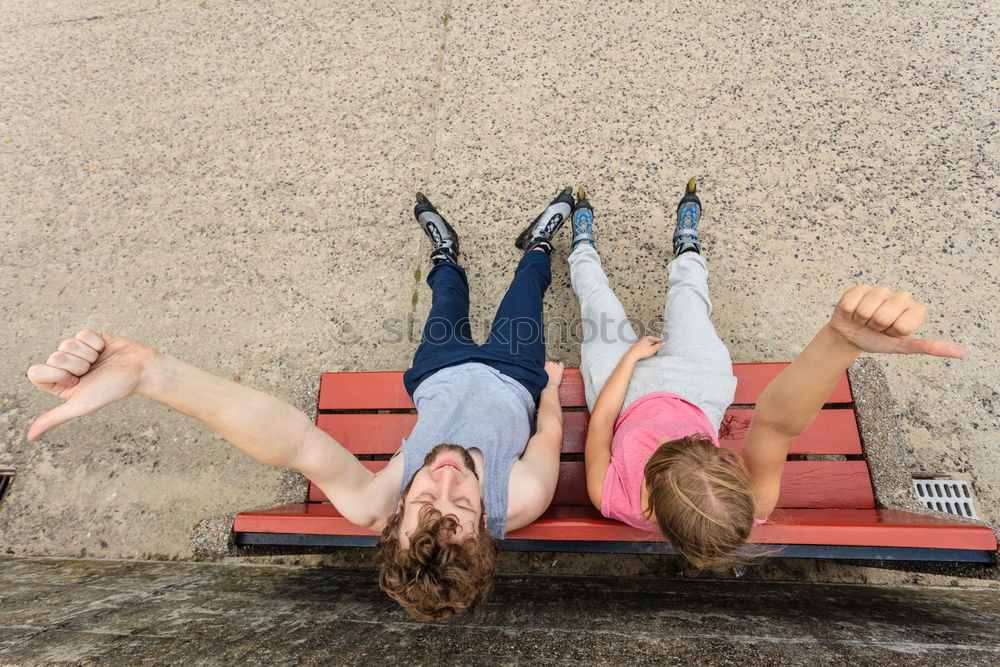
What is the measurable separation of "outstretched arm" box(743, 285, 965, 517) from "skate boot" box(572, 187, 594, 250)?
4.52 feet

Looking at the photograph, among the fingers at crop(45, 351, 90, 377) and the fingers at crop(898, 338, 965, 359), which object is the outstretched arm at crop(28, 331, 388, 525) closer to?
the fingers at crop(45, 351, 90, 377)

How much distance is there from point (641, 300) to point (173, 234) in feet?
9.16

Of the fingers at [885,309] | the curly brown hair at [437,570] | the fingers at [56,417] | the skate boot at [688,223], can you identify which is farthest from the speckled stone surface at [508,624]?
the skate boot at [688,223]

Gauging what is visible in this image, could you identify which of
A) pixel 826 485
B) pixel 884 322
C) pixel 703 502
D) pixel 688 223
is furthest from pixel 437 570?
pixel 688 223

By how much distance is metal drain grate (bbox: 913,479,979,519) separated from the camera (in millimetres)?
2178

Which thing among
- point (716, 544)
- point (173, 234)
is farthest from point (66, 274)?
point (716, 544)

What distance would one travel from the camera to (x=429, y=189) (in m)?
3.02

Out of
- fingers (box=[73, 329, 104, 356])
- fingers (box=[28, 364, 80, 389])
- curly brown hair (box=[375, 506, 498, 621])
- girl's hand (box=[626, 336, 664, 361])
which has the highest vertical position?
girl's hand (box=[626, 336, 664, 361])

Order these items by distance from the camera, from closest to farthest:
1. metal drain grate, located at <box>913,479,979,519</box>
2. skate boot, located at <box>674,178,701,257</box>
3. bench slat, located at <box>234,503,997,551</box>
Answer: bench slat, located at <box>234,503,997,551</box> < metal drain grate, located at <box>913,479,979,519</box> < skate boot, located at <box>674,178,701,257</box>

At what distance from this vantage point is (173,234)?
10.1 feet

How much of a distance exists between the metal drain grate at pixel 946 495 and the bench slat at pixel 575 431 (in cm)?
59

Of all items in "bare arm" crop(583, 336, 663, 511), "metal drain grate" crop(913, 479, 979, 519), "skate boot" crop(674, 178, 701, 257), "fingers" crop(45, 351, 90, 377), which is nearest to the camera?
"fingers" crop(45, 351, 90, 377)

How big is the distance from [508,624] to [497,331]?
115cm

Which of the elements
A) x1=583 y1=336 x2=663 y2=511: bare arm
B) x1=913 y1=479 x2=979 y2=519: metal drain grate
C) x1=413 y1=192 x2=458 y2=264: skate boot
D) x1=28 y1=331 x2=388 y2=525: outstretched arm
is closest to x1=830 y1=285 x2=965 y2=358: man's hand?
x1=583 y1=336 x2=663 y2=511: bare arm
